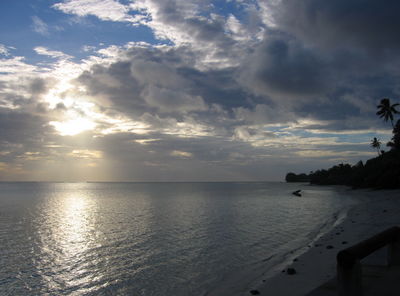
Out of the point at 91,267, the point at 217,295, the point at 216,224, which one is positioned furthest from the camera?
the point at 216,224

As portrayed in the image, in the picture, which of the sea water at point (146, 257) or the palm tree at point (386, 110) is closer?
the sea water at point (146, 257)

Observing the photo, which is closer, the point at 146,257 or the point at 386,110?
the point at 146,257

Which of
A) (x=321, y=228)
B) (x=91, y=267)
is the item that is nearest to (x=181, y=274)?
(x=91, y=267)

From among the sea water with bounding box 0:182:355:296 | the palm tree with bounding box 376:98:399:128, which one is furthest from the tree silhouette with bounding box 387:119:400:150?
the sea water with bounding box 0:182:355:296

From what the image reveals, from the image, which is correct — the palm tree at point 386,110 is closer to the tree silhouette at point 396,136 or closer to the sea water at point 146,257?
the tree silhouette at point 396,136

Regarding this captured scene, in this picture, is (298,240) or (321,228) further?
(321,228)

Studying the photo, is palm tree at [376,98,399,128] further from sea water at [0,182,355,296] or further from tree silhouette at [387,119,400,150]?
sea water at [0,182,355,296]

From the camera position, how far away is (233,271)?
1738 cm

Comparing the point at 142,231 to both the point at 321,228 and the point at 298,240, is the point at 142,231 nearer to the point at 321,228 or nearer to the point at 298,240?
the point at 298,240

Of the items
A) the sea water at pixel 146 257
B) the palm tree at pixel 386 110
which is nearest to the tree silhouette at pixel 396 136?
the palm tree at pixel 386 110

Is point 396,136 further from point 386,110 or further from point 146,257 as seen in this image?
point 146,257

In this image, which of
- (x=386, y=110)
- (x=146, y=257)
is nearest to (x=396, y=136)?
(x=386, y=110)

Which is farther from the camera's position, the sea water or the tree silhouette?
the tree silhouette

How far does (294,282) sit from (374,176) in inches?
3299
